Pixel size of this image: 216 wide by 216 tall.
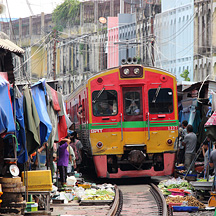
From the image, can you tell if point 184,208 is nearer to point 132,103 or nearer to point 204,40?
point 132,103

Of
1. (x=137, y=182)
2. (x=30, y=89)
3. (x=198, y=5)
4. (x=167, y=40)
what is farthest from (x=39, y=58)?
(x=30, y=89)

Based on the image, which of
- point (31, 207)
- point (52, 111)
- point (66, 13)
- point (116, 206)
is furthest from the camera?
point (66, 13)

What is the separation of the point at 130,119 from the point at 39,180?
6.13m

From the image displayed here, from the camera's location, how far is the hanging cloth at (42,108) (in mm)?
10699

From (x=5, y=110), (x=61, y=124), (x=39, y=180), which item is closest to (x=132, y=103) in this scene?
(x=61, y=124)

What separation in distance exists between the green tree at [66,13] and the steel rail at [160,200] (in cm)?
4413

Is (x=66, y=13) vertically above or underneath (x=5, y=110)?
above

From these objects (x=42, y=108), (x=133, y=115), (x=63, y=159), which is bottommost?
(x=63, y=159)

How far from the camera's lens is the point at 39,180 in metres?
10.6

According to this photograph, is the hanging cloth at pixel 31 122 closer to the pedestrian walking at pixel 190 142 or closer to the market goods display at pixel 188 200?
the market goods display at pixel 188 200

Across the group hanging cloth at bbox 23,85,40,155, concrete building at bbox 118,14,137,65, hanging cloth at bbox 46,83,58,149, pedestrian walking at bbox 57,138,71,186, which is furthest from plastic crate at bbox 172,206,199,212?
concrete building at bbox 118,14,137,65

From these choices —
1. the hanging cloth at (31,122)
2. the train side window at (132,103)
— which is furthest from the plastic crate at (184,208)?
the train side window at (132,103)

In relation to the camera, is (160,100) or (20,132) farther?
(160,100)

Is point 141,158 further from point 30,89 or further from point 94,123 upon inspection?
point 30,89
